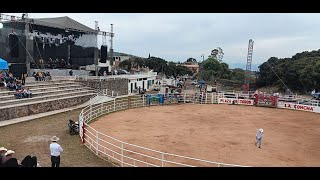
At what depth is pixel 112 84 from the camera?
34.1 metres

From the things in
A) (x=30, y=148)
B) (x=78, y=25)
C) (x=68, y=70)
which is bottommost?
(x=30, y=148)

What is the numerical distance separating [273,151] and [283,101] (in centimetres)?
1726

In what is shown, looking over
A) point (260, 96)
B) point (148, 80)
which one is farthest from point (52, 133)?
point (148, 80)

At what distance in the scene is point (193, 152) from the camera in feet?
42.0

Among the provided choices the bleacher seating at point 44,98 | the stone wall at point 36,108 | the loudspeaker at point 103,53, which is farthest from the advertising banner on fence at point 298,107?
the loudspeaker at point 103,53

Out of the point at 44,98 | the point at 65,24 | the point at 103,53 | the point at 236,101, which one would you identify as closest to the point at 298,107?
the point at 236,101

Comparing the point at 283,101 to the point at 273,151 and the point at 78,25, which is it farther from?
the point at 78,25

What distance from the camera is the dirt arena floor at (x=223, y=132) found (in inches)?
501

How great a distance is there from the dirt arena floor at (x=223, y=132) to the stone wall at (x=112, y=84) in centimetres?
797

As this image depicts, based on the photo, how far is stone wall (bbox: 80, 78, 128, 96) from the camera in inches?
1227

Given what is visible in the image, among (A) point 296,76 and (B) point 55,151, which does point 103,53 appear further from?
(A) point 296,76

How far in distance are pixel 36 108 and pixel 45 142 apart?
7.61m

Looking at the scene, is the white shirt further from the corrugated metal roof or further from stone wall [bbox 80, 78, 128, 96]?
the corrugated metal roof

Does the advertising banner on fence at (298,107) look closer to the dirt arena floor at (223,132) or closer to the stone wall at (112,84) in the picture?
the dirt arena floor at (223,132)
